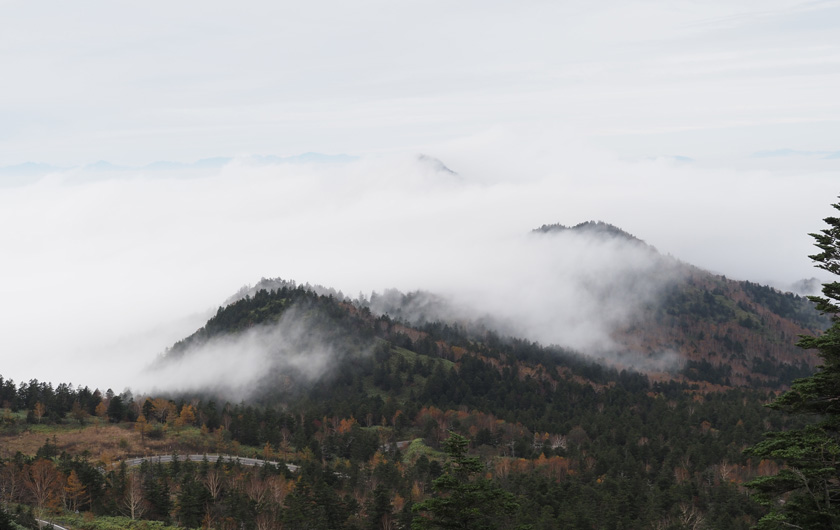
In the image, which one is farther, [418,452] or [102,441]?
[418,452]

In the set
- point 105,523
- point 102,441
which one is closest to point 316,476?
point 105,523

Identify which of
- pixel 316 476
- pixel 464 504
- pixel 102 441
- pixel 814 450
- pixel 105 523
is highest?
pixel 814 450

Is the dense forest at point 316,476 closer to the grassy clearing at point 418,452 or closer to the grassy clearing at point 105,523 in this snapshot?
the grassy clearing at point 105,523

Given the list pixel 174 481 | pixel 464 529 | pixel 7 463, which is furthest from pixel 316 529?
pixel 464 529

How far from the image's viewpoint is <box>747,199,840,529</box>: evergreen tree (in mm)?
31062

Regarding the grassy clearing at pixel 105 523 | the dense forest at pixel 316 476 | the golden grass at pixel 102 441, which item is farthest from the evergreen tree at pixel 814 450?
the golden grass at pixel 102 441

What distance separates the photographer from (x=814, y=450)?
3130 cm

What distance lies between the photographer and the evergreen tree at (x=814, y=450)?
3106 centimetres

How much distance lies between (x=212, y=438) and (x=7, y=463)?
61132 mm

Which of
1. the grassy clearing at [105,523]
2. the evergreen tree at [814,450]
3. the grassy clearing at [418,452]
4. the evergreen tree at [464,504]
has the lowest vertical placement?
the grassy clearing at [418,452]

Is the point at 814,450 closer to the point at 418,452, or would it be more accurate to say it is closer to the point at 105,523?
the point at 105,523

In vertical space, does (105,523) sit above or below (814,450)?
below

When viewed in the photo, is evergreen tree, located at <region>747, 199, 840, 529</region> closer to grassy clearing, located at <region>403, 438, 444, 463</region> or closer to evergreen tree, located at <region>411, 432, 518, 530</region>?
evergreen tree, located at <region>411, 432, 518, 530</region>

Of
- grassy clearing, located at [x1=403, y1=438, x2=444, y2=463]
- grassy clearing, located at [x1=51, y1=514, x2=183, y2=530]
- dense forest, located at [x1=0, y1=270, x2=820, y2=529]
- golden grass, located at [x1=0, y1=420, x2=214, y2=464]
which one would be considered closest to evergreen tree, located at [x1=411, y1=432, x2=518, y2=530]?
dense forest, located at [x1=0, y1=270, x2=820, y2=529]
